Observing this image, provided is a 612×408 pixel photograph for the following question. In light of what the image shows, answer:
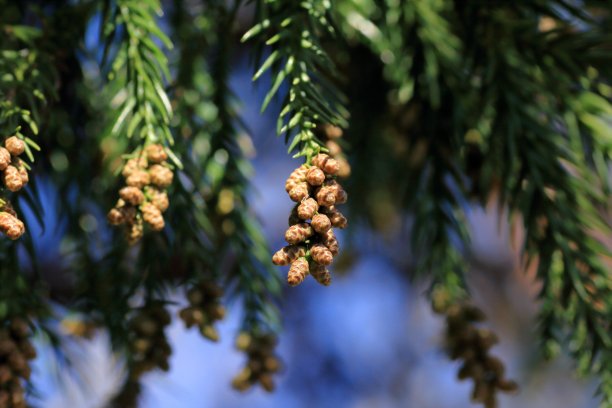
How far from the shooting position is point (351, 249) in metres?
1.42

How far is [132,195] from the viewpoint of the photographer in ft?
2.26

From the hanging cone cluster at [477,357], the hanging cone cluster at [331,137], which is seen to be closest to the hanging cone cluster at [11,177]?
the hanging cone cluster at [331,137]

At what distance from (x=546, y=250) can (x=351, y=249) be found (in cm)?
57

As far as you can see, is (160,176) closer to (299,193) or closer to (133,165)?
(133,165)

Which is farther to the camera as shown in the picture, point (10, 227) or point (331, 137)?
point (331, 137)

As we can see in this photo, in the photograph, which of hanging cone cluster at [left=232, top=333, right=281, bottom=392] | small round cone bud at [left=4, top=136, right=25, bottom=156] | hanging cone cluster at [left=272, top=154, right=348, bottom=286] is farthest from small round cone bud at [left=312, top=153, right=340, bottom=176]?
hanging cone cluster at [left=232, top=333, right=281, bottom=392]


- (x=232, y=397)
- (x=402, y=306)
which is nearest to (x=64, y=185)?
(x=402, y=306)

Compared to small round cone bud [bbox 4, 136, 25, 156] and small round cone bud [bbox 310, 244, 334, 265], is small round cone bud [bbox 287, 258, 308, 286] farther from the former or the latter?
small round cone bud [bbox 4, 136, 25, 156]

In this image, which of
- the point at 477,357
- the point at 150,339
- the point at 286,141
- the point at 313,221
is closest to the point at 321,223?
the point at 313,221

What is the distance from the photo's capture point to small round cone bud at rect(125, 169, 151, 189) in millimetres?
692

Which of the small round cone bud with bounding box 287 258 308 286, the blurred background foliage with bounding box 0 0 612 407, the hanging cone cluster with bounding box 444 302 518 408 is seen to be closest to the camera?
the small round cone bud with bounding box 287 258 308 286

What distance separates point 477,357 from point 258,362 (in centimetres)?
29

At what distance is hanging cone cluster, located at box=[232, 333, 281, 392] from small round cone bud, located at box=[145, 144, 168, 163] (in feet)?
1.10

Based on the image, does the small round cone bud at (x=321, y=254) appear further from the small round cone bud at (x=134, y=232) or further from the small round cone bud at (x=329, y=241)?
the small round cone bud at (x=134, y=232)
